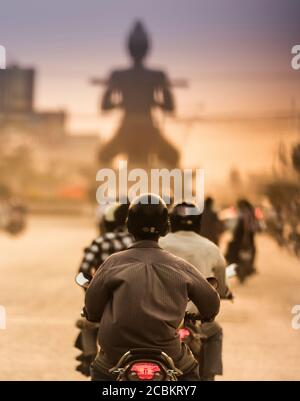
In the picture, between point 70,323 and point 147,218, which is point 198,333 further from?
point 70,323

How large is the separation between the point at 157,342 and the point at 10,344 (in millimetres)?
5358

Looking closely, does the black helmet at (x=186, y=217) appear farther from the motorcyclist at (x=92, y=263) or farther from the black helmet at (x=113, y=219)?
the black helmet at (x=113, y=219)

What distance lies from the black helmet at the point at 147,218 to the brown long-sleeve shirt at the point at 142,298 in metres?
0.11

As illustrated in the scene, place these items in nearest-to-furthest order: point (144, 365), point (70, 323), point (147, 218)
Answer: point (144, 365) < point (147, 218) < point (70, 323)

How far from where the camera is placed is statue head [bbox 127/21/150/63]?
73.2 ft

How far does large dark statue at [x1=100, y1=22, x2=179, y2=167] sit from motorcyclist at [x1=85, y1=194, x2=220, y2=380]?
1569 cm

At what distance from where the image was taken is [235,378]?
26.1 feet

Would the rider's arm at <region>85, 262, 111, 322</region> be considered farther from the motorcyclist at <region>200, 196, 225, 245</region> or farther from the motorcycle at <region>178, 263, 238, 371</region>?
the motorcyclist at <region>200, 196, 225, 245</region>

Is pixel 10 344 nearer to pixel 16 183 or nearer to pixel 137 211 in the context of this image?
pixel 137 211

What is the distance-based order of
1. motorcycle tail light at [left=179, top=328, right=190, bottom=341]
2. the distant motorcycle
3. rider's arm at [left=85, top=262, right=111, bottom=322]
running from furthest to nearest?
the distant motorcycle, motorcycle tail light at [left=179, top=328, right=190, bottom=341], rider's arm at [left=85, top=262, right=111, bottom=322]

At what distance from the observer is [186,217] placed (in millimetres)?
6070

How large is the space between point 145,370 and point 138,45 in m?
18.7

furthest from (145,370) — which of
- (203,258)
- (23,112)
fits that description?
(23,112)

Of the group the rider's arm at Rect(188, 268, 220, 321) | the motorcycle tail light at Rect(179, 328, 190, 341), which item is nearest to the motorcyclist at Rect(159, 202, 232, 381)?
the motorcycle tail light at Rect(179, 328, 190, 341)
